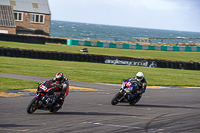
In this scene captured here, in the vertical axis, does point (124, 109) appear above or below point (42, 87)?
below

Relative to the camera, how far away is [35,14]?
69688mm

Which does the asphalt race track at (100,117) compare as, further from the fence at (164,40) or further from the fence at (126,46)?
the fence at (164,40)

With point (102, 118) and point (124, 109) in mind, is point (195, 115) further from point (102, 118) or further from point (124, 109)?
point (102, 118)

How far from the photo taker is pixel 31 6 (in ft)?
232

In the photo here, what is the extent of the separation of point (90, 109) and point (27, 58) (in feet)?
71.6

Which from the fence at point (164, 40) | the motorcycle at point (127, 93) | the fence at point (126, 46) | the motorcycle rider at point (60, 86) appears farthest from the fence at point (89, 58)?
the fence at point (164, 40)

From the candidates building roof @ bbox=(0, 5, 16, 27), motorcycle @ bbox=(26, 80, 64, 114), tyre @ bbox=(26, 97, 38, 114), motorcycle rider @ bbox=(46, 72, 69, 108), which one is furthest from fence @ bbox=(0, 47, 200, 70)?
building roof @ bbox=(0, 5, 16, 27)

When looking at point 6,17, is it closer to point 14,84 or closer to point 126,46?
point 126,46

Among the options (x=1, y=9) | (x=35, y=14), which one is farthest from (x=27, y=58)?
(x=35, y=14)

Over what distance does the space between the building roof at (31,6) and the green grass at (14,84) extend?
170 feet

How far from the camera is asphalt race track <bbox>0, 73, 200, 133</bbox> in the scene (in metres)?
8.87

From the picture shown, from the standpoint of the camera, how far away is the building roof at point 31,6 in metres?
69.3

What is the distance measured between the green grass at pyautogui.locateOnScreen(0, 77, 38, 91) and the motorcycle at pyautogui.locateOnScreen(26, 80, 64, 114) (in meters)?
6.15

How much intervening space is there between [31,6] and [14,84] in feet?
181
